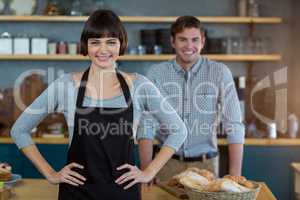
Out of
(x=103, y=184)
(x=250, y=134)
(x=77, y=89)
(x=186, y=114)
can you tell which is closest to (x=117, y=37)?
(x=77, y=89)

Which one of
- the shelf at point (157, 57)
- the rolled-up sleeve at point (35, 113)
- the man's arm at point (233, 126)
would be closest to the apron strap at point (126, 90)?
the rolled-up sleeve at point (35, 113)

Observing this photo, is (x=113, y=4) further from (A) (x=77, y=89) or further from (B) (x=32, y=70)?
(A) (x=77, y=89)

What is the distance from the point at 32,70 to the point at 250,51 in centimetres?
198

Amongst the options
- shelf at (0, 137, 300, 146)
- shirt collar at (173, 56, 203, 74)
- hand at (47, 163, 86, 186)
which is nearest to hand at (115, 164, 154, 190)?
hand at (47, 163, 86, 186)

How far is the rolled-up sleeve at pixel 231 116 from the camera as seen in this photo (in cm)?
280

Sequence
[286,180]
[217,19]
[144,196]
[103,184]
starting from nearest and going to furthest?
[103,184]
[144,196]
[286,180]
[217,19]

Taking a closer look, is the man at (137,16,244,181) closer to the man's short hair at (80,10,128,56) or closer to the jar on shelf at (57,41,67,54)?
the man's short hair at (80,10,128,56)

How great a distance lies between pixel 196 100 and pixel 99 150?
1108 millimetres

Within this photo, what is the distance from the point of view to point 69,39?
16.5 feet

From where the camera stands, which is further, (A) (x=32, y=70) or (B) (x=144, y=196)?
(A) (x=32, y=70)

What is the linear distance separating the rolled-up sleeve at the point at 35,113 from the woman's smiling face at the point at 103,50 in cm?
17

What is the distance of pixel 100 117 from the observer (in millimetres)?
1926

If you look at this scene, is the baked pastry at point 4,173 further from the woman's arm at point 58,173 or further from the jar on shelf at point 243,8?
the jar on shelf at point 243,8

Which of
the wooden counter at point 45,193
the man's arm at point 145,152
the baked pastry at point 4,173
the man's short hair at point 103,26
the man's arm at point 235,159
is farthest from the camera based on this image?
the man's arm at point 235,159
